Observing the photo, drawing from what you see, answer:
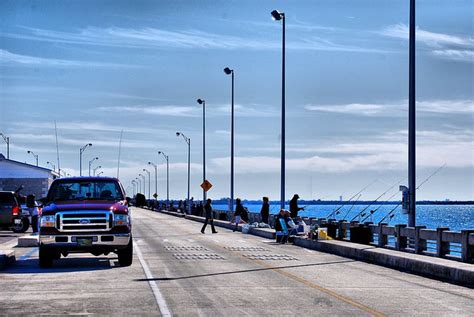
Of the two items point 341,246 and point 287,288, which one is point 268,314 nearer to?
point 287,288

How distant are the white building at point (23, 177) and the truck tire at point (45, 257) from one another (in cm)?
11075

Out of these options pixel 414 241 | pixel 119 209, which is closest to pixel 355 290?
pixel 119 209

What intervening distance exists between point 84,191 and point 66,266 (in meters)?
2.03

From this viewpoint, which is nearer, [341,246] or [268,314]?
[268,314]

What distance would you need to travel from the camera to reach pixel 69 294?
16406 millimetres

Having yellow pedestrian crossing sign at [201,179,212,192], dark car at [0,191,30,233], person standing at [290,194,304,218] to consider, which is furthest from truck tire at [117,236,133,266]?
yellow pedestrian crossing sign at [201,179,212,192]

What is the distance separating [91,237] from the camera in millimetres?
22578

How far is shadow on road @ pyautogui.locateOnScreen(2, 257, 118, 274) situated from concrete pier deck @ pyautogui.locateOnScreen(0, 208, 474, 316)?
0.02m

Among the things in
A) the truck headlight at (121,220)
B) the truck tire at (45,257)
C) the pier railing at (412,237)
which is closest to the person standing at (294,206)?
the pier railing at (412,237)

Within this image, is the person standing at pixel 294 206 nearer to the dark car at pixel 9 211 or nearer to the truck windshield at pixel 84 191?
Answer: the dark car at pixel 9 211

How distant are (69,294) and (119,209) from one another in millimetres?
6622

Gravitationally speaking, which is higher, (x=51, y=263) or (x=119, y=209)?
(x=119, y=209)

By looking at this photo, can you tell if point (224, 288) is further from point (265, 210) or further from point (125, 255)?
point (265, 210)

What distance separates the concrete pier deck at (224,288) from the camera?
14352 millimetres
